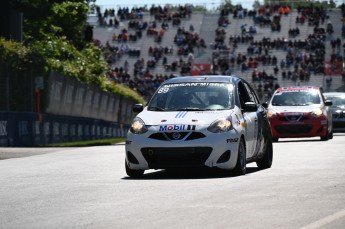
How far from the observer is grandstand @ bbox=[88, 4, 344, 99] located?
3012 inches

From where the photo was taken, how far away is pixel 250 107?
1577 centimetres

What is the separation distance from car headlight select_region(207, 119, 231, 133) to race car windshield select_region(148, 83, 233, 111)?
0.67 meters

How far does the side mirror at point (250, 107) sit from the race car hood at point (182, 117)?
1.62ft

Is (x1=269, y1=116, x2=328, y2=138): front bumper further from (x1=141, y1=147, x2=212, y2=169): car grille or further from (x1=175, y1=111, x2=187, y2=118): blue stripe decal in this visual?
(x1=141, y1=147, x2=212, y2=169): car grille

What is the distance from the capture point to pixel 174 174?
1552 cm

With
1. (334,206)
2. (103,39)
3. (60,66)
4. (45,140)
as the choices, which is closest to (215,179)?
(334,206)

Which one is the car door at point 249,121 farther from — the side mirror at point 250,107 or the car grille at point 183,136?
the car grille at point 183,136

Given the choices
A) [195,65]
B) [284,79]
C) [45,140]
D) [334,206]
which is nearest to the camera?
[334,206]

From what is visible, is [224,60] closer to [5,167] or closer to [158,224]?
[5,167]

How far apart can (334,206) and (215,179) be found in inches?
160

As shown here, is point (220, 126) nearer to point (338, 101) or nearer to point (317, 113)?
point (317, 113)

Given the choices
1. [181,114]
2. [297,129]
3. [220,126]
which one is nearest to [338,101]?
[297,129]

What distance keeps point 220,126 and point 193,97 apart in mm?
1120

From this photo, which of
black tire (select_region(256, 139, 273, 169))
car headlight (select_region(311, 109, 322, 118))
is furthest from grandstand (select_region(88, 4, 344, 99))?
black tire (select_region(256, 139, 273, 169))
